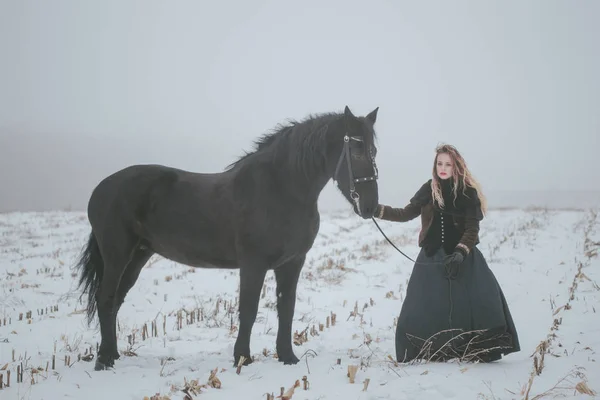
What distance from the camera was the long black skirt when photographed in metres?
3.98

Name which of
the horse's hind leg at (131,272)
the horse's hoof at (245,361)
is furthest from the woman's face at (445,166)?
the horse's hind leg at (131,272)

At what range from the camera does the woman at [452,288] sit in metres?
4.00

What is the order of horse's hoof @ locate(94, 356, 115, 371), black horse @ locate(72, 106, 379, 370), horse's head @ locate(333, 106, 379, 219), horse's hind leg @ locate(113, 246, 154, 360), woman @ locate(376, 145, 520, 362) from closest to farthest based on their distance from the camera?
1. horse's head @ locate(333, 106, 379, 219)
2. woman @ locate(376, 145, 520, 362)
3. black horse @ locate(72, 106, 379, 370)
4. horse's hoof @ locate(94, 356, 115, 371)
5. horse's hind leg @ locate(113, 246, 154, 360)

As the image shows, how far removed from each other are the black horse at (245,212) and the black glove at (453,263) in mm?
959

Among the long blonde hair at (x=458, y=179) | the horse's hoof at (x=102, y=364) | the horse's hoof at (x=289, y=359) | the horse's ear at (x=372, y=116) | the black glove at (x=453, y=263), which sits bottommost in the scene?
the horse's hoof at (x=102, y=364)

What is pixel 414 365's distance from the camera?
3900mm

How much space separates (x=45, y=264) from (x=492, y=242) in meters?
13.2

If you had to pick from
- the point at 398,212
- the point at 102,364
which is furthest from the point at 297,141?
A: the point at 102,364

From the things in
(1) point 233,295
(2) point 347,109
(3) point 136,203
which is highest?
(2) point 347,109

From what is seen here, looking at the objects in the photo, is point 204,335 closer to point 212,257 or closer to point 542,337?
point 212,257

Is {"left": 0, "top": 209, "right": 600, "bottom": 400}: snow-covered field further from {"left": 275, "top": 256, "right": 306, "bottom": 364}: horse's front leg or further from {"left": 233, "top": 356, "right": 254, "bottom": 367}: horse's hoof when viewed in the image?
{"left": 275, "top": 256, "right": 306, "bottom": 364}: horse's front leg

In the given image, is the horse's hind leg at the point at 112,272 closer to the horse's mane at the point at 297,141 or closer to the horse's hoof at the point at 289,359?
the horse's mane at the point at 297,141

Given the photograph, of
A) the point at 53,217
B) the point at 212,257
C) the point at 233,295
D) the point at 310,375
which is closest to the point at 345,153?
the point at 212,257

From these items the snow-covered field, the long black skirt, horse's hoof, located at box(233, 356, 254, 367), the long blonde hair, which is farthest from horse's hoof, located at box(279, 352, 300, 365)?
the long blonde hair
